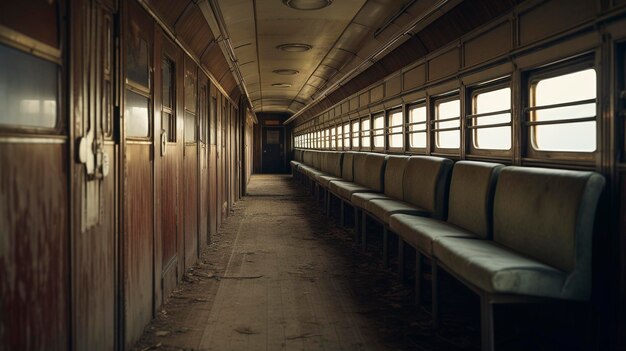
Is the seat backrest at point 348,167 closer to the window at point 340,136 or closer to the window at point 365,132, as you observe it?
the window at point 365,132

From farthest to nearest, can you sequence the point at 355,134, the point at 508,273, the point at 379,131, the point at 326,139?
1. the point at 326,139
2. the point at 355,134
3. the point at 379,131
4. the point at 508,273

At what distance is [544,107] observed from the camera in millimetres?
3529

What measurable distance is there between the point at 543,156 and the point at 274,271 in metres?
2.91

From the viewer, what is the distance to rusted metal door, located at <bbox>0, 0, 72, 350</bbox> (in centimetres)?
175

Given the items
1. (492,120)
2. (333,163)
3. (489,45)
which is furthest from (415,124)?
(333,163)

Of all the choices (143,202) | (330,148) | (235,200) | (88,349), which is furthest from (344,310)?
(330,148)

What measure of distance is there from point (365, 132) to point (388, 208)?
4855mm

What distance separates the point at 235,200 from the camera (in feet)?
39.4

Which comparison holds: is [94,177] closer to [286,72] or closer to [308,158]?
[286,72]

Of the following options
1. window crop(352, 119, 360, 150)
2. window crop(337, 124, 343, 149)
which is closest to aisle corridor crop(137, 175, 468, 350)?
window crop(352, 119, 360, 150)

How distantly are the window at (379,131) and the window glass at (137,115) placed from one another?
5256 millimetres

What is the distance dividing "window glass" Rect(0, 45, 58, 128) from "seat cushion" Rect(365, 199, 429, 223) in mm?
3508

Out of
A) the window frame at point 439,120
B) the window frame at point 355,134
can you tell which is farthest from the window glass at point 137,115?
the window frame at point 355,134

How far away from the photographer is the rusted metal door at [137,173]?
10.2ft
